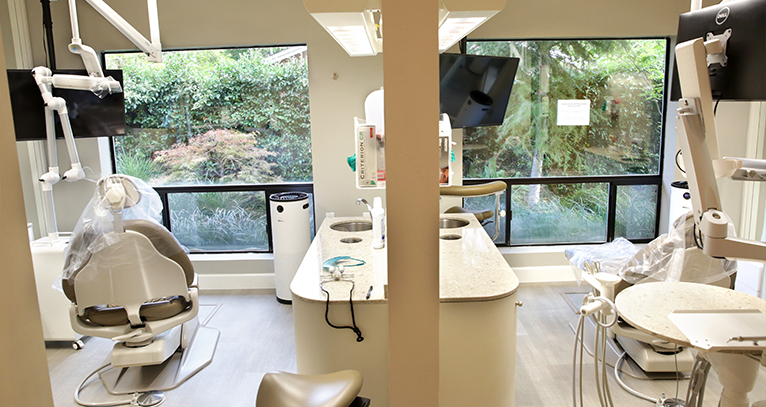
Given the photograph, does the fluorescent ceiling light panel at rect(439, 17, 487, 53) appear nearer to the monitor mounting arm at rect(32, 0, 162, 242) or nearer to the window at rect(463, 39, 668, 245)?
the monitor mounting arm at rect(32, 0, 162, 242)

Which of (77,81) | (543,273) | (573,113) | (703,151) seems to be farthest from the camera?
(543,273)

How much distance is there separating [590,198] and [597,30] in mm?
1515

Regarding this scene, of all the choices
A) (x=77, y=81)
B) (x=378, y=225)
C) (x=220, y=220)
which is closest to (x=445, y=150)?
(x=378, y=225)

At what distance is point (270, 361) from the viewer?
3154 millimetres

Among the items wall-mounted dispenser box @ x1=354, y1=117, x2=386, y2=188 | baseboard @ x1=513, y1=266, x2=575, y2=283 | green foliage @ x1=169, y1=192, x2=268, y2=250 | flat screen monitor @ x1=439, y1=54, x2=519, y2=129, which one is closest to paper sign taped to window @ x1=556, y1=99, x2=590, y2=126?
flat screen monitor @ x1=439, y1=54, x2=519, y2=129

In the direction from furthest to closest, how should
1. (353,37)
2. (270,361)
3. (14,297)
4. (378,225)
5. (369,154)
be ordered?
1. (270,361)
2. (378,225)
3. (369,154)
4. (353,37)
5. (14,297)

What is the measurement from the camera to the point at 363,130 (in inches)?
91.6

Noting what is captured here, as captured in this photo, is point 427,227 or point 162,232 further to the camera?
Answer: point 162,232

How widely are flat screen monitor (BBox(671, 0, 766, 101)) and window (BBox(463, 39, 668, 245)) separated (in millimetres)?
2747

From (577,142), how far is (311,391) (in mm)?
3752

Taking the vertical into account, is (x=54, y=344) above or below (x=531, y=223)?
below

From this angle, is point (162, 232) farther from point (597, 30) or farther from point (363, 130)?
point (597, 30)

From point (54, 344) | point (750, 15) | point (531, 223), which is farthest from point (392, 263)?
point (531, 223)

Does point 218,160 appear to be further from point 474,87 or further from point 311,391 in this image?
point 311,391
